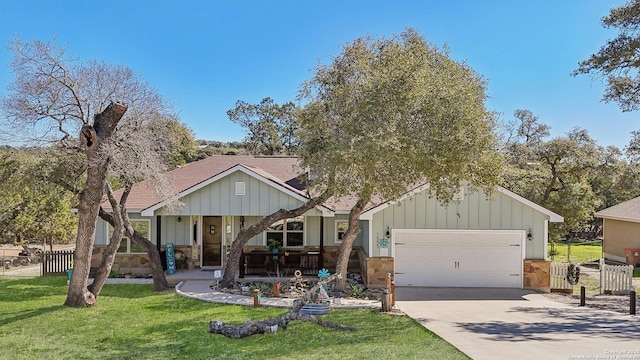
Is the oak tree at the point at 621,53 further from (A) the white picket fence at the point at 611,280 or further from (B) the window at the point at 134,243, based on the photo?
(B) the window at the point at 134,243

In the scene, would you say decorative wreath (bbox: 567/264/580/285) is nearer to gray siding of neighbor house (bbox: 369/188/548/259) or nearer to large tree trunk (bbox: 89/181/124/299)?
gray siding of neighbor house (bbox: 369/188/548/259)

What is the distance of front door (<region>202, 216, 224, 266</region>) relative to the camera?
59.0 feet

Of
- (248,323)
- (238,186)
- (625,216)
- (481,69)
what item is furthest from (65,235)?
(625,216)

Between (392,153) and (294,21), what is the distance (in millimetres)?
9130

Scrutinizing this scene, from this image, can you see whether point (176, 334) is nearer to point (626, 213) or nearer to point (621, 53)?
point (621, 53)

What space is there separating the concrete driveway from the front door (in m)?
7.62

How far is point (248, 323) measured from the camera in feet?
Answer: 31.3

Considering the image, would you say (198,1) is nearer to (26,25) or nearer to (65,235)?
(26,25)

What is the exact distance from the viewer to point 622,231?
80.1 ft

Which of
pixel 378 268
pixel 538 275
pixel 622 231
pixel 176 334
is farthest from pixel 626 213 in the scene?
pixel 176 334

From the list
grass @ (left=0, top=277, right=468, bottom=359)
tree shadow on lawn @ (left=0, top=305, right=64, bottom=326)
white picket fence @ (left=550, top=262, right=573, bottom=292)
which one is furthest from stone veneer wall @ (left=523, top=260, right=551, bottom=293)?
tree shadow on lawn @ (left=0, top=305, right=64, bottom=326)

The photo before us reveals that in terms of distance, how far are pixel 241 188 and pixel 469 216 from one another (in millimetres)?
7826

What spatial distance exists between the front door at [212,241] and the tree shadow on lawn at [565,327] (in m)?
10.7

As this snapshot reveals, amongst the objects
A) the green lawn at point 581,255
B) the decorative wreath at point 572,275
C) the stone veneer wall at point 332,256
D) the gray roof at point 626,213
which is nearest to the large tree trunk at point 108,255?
the stone veneer wall at point 332,256
